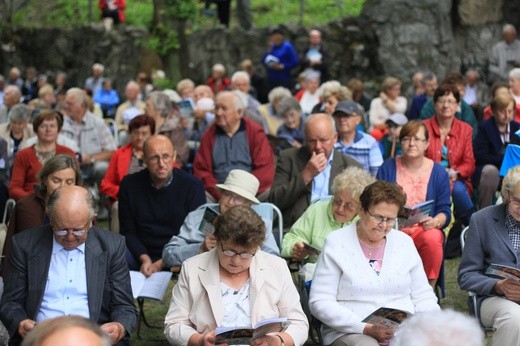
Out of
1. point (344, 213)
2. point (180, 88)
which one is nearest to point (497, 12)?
point (180, 88)

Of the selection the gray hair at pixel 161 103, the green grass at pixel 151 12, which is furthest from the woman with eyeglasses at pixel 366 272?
the green grass at pixel 151 12

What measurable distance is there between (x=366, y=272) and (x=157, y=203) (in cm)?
213

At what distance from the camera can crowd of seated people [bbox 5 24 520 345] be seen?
6.05m

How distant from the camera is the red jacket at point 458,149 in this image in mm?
9516

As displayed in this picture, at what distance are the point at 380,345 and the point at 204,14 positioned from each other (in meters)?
16.6

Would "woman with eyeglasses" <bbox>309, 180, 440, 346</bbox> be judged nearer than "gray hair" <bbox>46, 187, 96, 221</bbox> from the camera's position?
No

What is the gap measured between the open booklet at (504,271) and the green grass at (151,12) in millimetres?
14936

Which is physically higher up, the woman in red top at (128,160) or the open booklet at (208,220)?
the open booklet at (208,220)

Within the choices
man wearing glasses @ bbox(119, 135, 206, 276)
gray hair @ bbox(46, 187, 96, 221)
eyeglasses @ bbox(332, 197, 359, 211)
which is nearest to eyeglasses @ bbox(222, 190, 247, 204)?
man wearing glasses @ bbox(119, 135, 206, 276)

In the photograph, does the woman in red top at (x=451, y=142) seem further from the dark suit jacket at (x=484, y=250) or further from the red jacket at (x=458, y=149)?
the dark suit jacket at (x=484, y=250)

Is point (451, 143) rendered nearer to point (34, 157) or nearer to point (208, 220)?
point (208, 220)

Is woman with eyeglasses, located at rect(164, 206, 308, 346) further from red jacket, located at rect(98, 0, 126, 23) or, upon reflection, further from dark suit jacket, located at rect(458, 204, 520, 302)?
red jacket, located at rect(98, 0, 126, 23)

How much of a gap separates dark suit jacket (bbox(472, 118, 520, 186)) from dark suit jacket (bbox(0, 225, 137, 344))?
15.8 ft

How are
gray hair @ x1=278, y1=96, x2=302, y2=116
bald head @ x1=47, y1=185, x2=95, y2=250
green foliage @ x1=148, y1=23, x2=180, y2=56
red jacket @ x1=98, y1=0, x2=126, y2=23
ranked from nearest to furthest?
bald head @ x1=47, y1=185, x2=95, y2=250 < gray hair @ x1=278, y1=96, x2=302, y2=116 < green foliage @ x1=148, y1=23, x2=180, y2=56 < red jacket @ x1=98, y1=0, x2=126, y2=23
